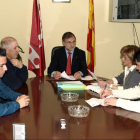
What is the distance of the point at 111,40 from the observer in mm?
4867

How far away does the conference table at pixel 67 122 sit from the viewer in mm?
1512

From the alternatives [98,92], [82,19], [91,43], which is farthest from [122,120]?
[82,19]

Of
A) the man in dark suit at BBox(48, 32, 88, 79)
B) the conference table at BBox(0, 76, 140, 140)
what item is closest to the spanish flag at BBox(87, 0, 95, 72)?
the man in dark suit at BBox(48, 32, 88, 79)

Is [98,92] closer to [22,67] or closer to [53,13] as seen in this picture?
[22,67]

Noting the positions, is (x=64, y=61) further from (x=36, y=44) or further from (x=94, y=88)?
(x=94, y=88)

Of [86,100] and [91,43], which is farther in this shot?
[91,43]

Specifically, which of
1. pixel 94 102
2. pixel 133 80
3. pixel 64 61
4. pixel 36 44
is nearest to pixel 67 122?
pixel 94 102

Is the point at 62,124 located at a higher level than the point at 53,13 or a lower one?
lower

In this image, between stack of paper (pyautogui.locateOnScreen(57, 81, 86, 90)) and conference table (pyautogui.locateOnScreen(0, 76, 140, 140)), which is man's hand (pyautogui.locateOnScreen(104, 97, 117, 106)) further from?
stack of paper (pyautogui.locateOnScreen(57, 81, 86, 90))

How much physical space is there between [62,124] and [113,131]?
1.10 feet

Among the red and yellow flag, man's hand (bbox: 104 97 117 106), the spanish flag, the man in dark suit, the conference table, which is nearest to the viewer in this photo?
the conference table

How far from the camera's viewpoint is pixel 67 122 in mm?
1708

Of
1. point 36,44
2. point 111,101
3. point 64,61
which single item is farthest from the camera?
point 36,44

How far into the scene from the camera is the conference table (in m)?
1.51
